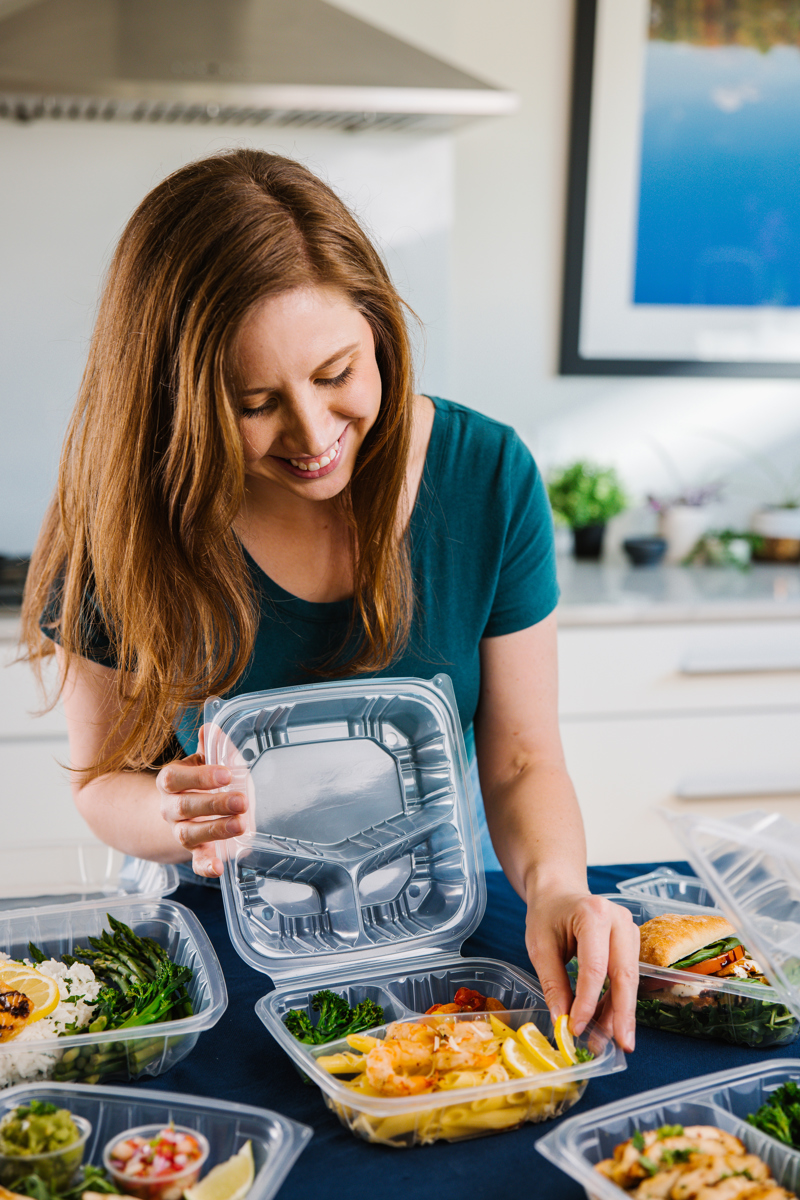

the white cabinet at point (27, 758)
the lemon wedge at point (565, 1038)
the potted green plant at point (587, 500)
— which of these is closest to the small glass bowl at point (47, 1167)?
the lemon wedge at point (565, 1038)

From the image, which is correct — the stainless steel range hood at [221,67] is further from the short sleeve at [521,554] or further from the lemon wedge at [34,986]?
the lemon wedge at [34,986]

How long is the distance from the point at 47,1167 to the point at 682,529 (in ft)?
8.22

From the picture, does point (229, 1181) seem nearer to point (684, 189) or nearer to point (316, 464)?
point (316, 464)

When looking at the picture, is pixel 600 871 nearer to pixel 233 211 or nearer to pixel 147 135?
pixel 233 211

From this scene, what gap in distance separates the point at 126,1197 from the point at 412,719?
57 centimetres

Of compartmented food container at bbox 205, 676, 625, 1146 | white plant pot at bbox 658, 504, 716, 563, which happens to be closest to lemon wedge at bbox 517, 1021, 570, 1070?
compartmented food container at bbox 205, 676, 625, 1146

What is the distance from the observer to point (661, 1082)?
864mm

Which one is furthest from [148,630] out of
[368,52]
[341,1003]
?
[368,52]

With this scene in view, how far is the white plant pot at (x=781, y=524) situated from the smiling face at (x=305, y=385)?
82.5 inches

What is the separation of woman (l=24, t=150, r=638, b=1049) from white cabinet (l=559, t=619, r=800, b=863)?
106 cm

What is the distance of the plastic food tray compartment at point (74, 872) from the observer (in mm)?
1281

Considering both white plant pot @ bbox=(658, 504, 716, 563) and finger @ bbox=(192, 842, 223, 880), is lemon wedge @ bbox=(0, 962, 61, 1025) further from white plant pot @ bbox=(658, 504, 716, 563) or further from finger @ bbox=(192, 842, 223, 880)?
white plant pot @ bbox=(658, 504, 716, 563)

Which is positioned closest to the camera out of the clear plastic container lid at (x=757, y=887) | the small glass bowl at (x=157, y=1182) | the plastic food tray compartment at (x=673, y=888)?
the small glass bowl at (x=157, y=1182)

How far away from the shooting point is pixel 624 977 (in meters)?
0.88
